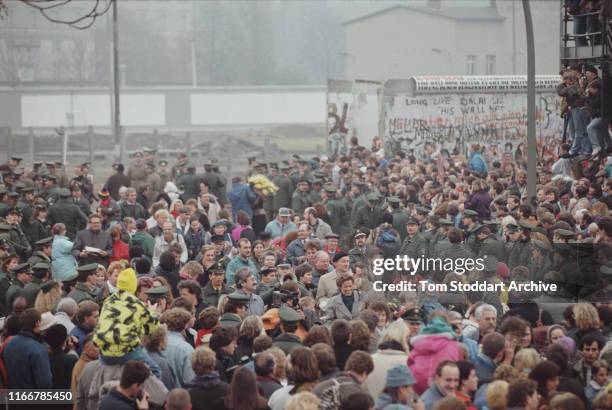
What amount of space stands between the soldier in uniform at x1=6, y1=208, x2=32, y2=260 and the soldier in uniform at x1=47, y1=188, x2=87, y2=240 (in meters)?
1.74

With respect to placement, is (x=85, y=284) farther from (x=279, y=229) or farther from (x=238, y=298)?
(x=279, y=229)

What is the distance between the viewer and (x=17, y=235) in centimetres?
1756

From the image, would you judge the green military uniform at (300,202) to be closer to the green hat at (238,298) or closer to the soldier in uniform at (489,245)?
the soldier in uniform at (489,245)

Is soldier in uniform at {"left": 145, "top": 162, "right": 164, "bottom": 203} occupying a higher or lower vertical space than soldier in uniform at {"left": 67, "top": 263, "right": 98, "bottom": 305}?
higher

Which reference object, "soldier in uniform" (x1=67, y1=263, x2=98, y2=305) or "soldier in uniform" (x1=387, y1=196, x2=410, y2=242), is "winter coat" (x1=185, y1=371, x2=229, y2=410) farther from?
"soldier in uniform" (x1=387, y1=196, x2=410, y2=242)

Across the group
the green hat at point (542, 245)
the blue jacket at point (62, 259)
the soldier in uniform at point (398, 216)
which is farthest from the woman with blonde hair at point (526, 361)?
the soldier in uniform at point (398, 216)

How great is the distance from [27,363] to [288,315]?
2.27 meters

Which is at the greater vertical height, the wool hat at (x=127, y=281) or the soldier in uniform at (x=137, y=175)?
the soldier in uniform at (x=137, y=175)

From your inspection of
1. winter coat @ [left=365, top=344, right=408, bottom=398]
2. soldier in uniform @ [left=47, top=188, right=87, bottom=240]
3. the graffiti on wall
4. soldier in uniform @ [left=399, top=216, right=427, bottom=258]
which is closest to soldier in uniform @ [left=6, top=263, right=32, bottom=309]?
soldier in uniform @ [left=399, top=216, right=427, bottom=258]

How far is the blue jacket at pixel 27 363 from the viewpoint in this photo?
1009cm

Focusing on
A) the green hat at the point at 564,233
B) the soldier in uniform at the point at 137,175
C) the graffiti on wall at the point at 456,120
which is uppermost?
the graffiti on wall at the point at 456,120

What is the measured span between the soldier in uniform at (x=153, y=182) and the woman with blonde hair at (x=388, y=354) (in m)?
14.9

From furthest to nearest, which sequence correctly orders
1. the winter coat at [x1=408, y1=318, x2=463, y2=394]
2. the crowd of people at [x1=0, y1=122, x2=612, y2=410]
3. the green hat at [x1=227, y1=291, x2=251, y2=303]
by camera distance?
the green hat at [x1=227, y1=291, x2=251, y2=303]
the winter coat at [x1=408, y1=318, x2=463, y2=394]
the crowd of people at [x1=0, y1=122, x2=612, y2=410]

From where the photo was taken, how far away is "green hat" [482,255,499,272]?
A: 1272 cm
